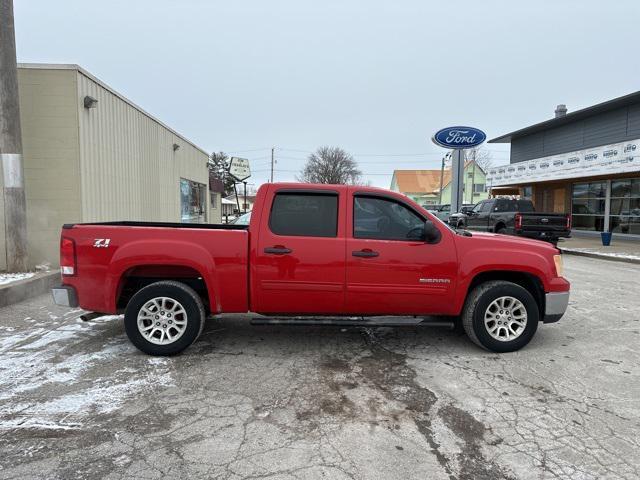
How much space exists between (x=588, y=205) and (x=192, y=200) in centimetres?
2016

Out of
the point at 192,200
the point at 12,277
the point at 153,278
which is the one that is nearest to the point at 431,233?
the point at 153,278

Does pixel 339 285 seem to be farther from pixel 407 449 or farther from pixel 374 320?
pixel 407 449

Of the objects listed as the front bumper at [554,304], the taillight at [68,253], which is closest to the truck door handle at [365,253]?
the front bumper at [554,304]

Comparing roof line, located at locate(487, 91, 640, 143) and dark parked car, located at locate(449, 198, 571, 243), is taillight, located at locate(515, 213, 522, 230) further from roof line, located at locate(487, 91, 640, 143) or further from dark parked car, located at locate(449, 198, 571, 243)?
roof line, located at locate(487, 91, 640, 143)

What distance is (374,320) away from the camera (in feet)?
15.8

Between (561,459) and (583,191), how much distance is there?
23.7 meters

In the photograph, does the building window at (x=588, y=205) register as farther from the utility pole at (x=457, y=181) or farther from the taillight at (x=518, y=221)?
the taillight at (x=518, y=221)

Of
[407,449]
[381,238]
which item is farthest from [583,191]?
[407,449]

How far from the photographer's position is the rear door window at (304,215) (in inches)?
184

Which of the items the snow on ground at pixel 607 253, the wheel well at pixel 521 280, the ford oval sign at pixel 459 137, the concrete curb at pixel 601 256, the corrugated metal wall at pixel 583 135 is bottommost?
the concrete curb at pixel 601 256

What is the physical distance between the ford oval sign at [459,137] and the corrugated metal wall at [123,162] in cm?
1129

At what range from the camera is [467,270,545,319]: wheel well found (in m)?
4.91

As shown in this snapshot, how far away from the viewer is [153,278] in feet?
15.9

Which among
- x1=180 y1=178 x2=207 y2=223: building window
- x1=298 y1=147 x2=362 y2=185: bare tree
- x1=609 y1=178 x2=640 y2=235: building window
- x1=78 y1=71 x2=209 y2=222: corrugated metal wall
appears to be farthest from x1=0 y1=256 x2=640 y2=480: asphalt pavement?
x1=298 y1=147 x2=362 y2=185: bare tree
